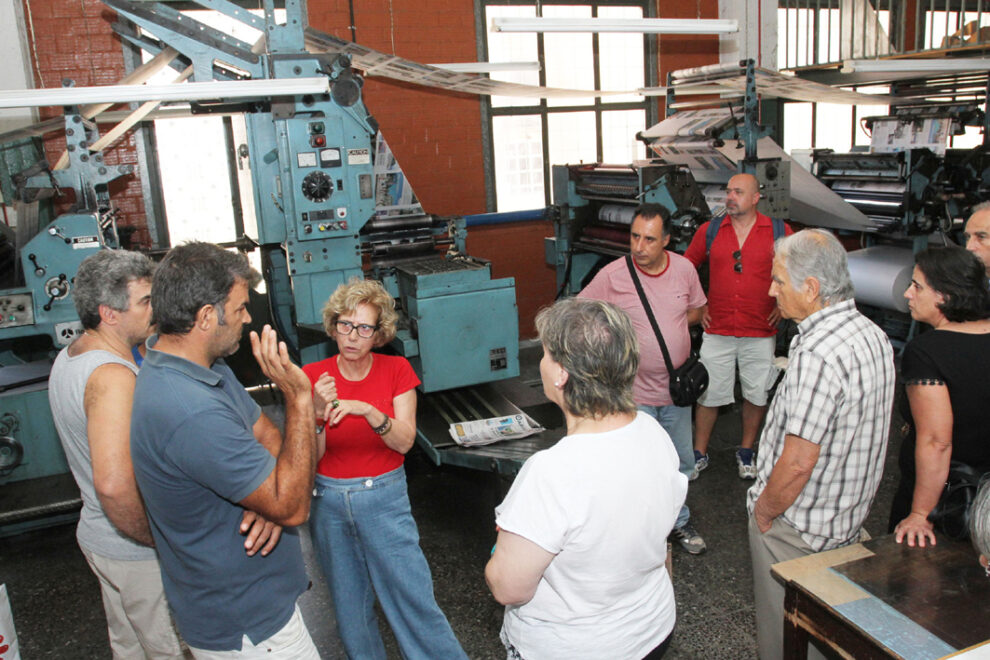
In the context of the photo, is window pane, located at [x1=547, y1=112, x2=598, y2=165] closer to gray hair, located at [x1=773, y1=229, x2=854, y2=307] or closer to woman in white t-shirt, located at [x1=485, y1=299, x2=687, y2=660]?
gray hair, located at [x1=773, y1=229, x2=854, y2=307]

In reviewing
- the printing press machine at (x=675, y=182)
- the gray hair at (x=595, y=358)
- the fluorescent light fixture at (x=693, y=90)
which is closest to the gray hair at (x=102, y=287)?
the gray hair at (x=595, y=358)

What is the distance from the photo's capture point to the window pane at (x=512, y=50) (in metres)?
6.77

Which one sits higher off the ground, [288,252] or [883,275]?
[288,252]

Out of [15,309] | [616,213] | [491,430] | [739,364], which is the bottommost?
[491,430]

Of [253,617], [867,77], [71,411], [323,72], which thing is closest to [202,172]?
[323,72]

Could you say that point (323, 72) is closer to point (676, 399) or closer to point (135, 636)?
point (676, 399)

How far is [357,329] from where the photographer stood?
2494 mm

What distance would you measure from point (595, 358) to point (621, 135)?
258 inches

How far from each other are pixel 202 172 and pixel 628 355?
17.9 ft

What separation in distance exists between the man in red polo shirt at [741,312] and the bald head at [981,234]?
111 cm

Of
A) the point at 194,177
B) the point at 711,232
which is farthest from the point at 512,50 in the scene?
the point at 711,232

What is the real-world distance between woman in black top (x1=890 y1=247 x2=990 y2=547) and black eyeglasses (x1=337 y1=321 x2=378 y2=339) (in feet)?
5.54

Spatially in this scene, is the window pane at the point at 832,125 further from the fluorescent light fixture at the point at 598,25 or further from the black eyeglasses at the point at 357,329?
the black eyeglasses at the point at 357,329

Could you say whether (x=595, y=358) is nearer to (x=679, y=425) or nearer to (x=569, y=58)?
(x=679, y=425)
